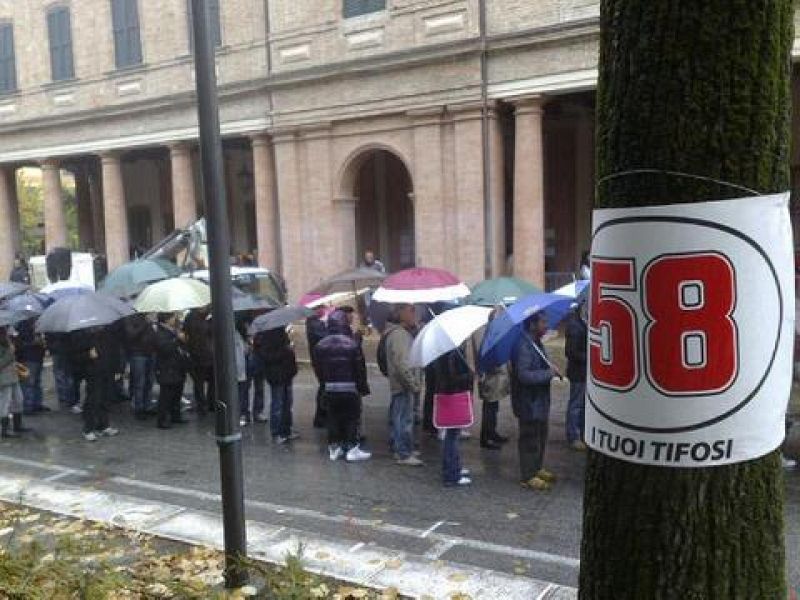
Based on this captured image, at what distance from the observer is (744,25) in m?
2.29

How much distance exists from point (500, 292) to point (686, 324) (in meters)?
7.37

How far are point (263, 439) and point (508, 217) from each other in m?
11.1

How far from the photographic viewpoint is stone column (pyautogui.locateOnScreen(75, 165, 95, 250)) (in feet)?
103

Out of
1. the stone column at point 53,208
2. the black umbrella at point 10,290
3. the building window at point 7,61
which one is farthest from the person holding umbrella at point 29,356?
the building window at point 7,61

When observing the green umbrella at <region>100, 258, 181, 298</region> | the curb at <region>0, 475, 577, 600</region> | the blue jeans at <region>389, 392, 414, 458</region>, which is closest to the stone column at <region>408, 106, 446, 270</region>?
the green umbrella at <region>100, 258, 181, 298</region>

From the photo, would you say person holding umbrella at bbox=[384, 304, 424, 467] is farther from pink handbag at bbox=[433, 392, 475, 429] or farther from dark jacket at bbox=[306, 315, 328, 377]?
dark jacket at bbox=[306, 315, 328, 377]

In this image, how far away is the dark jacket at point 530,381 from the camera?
7.59 metres

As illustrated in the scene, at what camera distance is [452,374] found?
25.7 ft

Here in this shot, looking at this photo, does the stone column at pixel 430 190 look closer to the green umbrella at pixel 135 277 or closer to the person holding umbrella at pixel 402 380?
the green umbrella at pixel 135 277

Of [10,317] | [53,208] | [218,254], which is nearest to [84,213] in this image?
[53,208]

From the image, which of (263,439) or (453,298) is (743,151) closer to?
(453,298)

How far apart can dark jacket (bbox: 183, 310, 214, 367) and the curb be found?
2945mm

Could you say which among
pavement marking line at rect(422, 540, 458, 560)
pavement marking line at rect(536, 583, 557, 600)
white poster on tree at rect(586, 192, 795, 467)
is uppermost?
white poster on tree at rect(586, 192, 795, 467)

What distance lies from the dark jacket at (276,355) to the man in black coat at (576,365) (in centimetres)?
334
